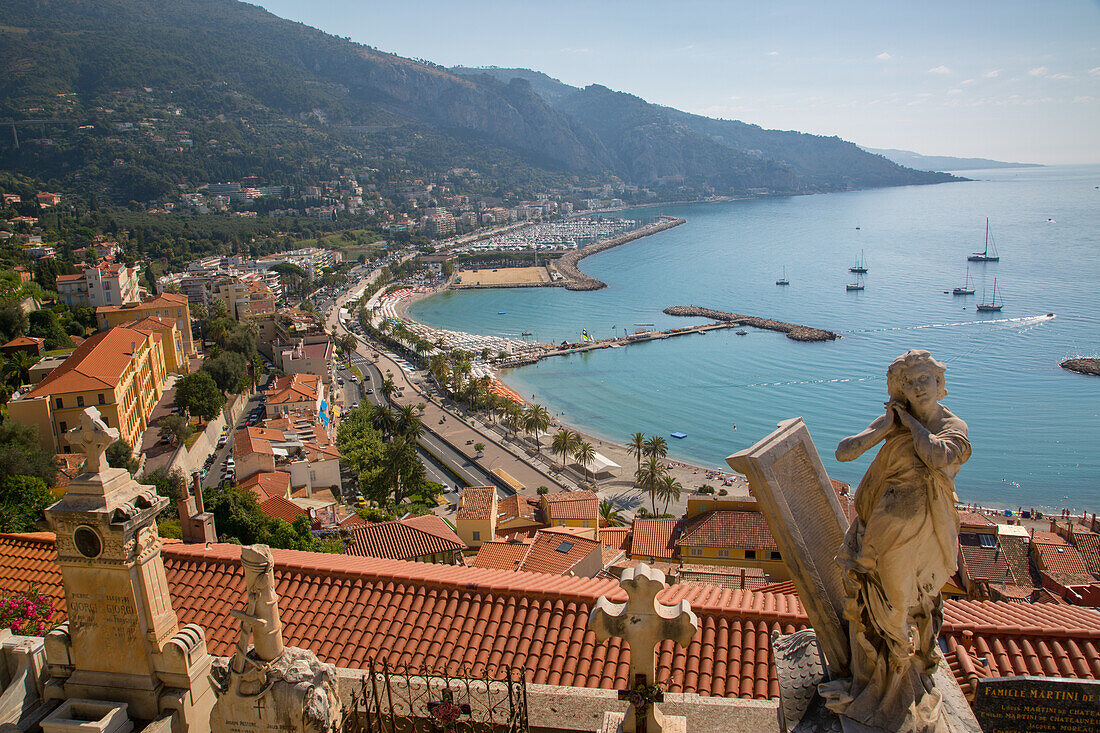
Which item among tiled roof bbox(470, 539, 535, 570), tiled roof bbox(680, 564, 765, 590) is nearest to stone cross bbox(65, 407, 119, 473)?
tiled roof bbox(680, 564, 765, 590)

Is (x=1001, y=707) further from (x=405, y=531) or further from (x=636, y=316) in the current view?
(x=636, y=316)

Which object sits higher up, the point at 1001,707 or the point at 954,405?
the point at 1001,707

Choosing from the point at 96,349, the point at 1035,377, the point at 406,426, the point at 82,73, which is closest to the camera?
the point at 96,349

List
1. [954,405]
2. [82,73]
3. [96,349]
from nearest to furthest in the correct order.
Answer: [96,349] < [954,405] < [82,73]

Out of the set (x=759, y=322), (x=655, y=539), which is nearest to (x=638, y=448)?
(x=655, y=539)

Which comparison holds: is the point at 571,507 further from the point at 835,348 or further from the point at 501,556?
the point at 835,348

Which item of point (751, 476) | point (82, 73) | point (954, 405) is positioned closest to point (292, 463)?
point (751, 476)

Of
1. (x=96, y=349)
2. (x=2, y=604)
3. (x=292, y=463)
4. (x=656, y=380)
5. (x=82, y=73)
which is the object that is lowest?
(x=656, y=380)

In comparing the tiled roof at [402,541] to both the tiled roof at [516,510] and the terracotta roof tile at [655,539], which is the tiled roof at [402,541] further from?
the terracotta roof tile at [655,539]
